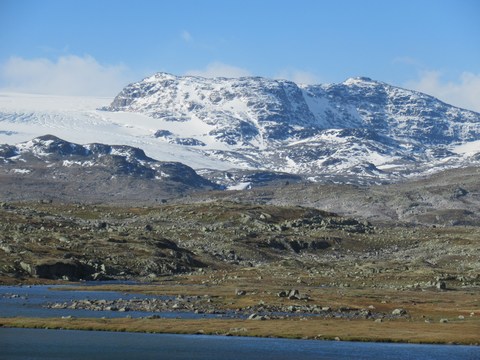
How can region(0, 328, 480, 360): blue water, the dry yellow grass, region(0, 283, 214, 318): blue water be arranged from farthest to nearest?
region(0, 283, 214, 318): blue water → the dry yellow grass → region(0, 328, 480, 360): blue water

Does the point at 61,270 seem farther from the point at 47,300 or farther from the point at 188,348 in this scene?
the point at 188,348

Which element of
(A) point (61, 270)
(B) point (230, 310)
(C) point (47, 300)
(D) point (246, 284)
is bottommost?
(C) point (47, 300)

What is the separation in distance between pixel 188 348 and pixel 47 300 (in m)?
37.3

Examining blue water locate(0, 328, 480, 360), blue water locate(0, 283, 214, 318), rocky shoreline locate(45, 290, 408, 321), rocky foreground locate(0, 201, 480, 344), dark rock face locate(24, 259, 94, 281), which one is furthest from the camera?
dark rock face locate(24, 259, 94, 281)

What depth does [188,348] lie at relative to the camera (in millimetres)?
78312

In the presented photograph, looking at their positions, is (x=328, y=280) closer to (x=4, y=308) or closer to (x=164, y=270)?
(x=164, y=270)

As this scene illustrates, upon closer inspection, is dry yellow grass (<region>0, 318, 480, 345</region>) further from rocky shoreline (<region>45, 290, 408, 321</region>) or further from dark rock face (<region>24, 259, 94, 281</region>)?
dark rock face (<region>24, 259, 94, 281</region>)

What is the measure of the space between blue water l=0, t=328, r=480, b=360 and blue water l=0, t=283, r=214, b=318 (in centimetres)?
1217

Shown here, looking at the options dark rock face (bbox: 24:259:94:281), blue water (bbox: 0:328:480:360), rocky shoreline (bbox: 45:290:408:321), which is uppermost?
dark rock face (bbox: 24:259:94:281)

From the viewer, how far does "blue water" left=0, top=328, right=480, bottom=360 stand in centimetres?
7412

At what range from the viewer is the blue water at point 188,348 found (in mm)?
74125

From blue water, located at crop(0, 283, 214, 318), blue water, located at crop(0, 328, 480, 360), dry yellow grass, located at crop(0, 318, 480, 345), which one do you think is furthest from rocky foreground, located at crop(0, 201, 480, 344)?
blue water, located at crop(0, 328, 480, 360)

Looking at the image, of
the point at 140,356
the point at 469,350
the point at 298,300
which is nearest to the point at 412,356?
the point at 469,350

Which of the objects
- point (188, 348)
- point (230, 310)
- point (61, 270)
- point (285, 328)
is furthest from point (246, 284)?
point (188, 348)
